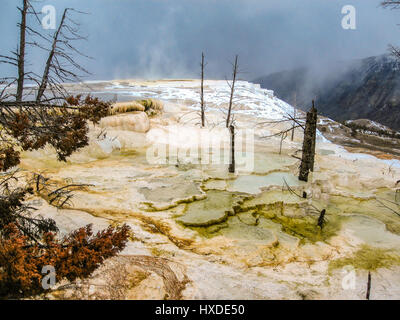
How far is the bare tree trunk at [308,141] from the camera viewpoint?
838 cm

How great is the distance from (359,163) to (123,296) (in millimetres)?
12548

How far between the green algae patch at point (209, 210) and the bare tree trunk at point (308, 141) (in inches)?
120

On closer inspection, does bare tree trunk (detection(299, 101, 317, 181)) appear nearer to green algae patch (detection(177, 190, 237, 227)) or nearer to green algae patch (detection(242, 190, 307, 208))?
green algae patch (detection(242, 190, 307, 208))

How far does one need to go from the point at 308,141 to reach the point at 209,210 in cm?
427

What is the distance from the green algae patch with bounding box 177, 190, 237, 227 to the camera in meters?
6.04

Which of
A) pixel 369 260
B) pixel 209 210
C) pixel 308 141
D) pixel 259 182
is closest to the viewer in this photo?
pixel 369 260

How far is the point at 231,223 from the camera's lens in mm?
6094

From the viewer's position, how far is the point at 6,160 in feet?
12.2

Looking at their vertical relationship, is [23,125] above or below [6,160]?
above

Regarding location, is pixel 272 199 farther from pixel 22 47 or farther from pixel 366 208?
pixel 22 47

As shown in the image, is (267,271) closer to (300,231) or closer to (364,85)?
(300,231)

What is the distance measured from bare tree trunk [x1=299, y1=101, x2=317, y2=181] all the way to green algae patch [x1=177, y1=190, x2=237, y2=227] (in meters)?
3.04

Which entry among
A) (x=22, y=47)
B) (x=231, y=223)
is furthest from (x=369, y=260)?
(x=22, y=47)

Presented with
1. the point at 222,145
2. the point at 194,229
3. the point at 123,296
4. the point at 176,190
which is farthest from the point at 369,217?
the point at 222,145
